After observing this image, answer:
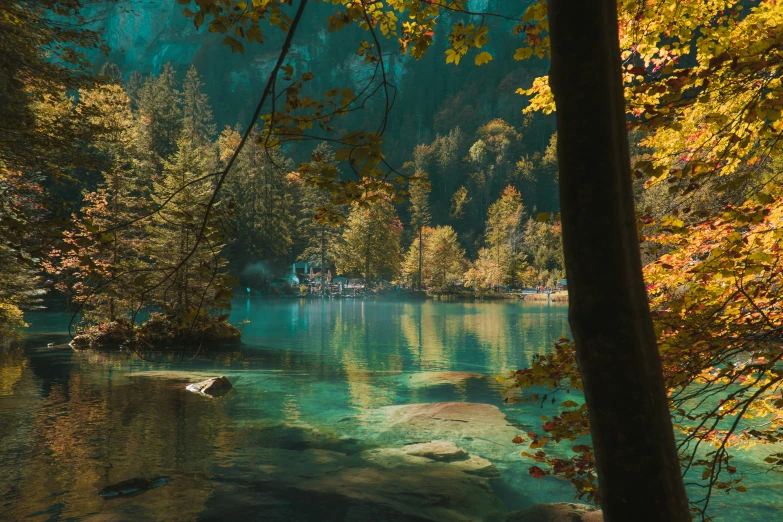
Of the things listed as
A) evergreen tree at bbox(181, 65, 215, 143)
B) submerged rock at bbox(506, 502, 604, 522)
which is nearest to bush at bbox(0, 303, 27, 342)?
submerged rock at bbox(506, 502, 604, 522)

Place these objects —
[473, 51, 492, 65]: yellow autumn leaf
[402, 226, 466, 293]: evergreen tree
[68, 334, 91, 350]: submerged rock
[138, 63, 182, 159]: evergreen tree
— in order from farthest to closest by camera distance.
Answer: [402, 226, 466, 293]: evergreen tree → [138, 63, 182, 159]: evergreen tree → [68, 334, 91, 350]: submerged rock → [473, 51, 492, 65]: yellow autumn leaf

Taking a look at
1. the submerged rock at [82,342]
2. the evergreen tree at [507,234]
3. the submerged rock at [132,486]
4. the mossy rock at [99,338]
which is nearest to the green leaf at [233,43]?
the submerged rock at [132,486]

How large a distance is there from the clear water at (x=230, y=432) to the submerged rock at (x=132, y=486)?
0.17 m

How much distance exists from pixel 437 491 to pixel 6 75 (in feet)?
37.1

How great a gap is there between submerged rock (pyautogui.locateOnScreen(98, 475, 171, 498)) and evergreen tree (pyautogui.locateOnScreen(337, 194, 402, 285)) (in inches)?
2497

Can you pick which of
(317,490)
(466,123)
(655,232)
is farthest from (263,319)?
(466,123)

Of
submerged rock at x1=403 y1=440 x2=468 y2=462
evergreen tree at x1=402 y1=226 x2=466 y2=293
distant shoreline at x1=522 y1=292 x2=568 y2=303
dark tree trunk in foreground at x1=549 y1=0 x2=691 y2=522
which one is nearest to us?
dark tree trunk in foreground at x1=549 y1=0 x2=691 y2=522

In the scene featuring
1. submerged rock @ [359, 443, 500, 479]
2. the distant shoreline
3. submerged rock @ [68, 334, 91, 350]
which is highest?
the distant shoreline

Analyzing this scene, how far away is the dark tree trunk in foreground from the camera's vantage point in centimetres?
159

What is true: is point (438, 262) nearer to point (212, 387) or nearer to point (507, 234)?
point (507, 234)

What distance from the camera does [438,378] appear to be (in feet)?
58.0

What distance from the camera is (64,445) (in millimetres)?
9672

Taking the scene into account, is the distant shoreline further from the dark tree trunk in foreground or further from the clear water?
the dark tree trunk in foreground

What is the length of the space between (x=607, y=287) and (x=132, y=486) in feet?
27.1
